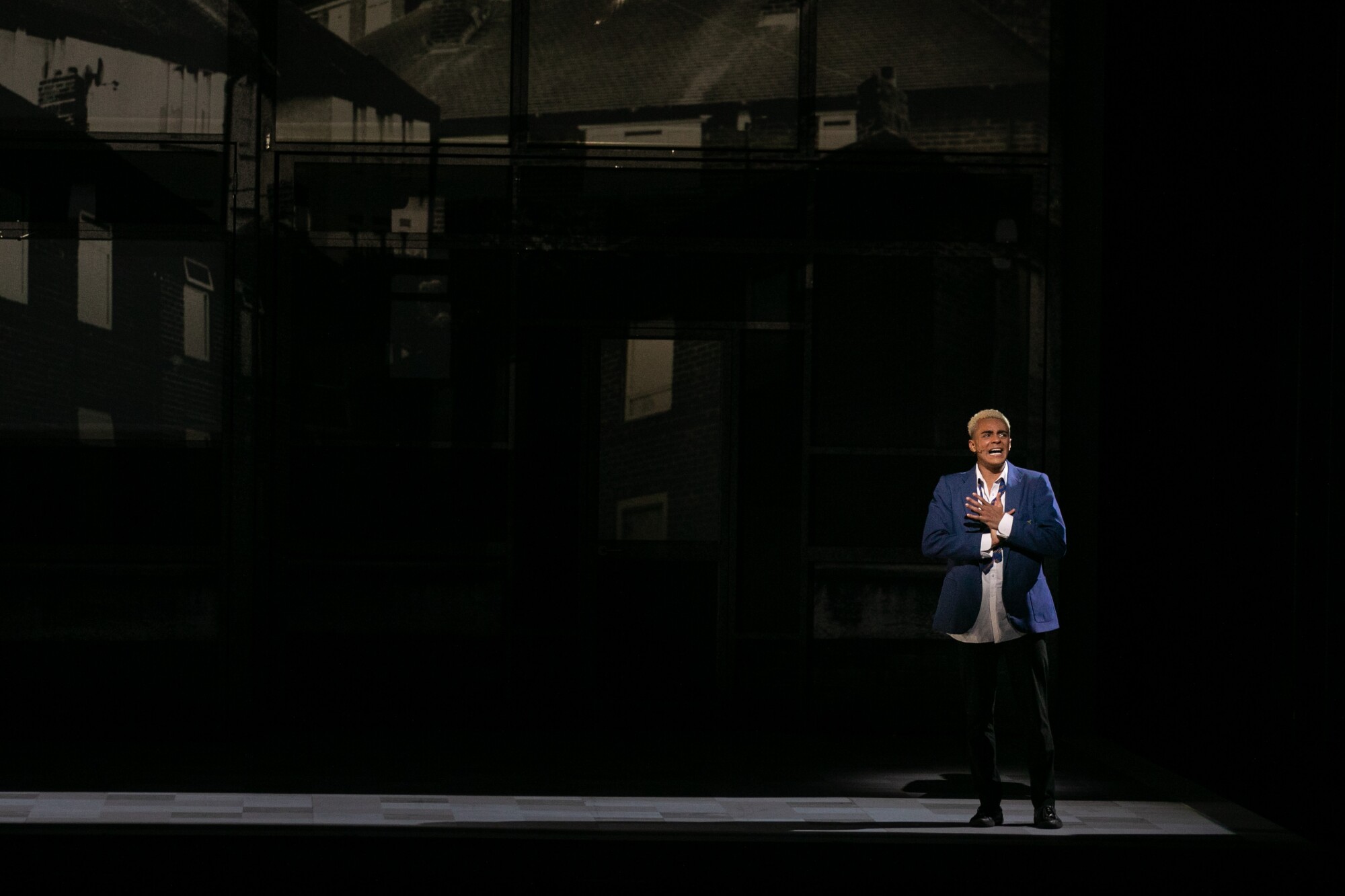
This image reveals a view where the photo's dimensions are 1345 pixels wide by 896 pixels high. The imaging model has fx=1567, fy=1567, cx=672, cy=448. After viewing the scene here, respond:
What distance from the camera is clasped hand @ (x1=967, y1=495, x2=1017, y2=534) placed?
6.79 metres

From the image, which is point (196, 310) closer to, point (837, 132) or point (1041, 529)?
point (837, 132)

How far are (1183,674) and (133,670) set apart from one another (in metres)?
6.29

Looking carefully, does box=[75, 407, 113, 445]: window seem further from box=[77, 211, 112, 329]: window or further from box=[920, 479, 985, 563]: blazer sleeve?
box=[920, 479, 985, 563]: blazer sleeve

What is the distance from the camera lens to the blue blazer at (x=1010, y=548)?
6.81 metres

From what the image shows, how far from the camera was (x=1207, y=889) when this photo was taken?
630 centimetres

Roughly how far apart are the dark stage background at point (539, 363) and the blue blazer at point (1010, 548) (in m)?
2.83

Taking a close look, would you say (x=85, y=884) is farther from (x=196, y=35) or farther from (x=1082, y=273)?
(x=1082, y=273)

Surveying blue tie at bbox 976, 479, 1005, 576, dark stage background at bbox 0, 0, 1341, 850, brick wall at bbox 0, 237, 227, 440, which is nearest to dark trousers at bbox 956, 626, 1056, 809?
blue tie at bbox 976, 479, 1005, 576

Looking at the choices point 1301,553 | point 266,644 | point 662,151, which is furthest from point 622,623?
point 1301,553

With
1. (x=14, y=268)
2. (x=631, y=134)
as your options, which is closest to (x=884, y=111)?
(x=631, y=134)

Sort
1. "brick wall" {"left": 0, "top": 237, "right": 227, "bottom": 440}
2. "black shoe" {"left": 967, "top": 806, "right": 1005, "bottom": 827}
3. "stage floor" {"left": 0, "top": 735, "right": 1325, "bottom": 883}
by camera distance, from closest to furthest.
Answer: "stage floor" {"left": 0, "top": 735, "right": 1325, "bottom": 883} < "black shoe" {"left": 967, "top": 806, "right": 1005, "bottom": 827} < "brick wall" {"left": 0, "top": 237, "right": 227, "bottom": 440}

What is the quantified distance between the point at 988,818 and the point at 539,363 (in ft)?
14.3

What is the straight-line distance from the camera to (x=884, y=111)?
10102 millimetres

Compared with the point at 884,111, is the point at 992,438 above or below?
below
